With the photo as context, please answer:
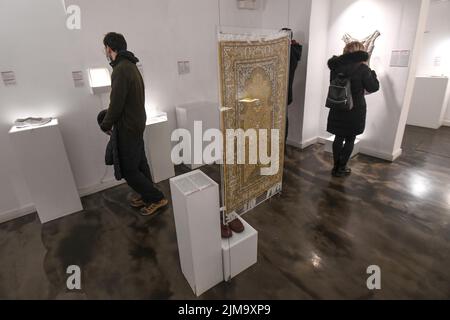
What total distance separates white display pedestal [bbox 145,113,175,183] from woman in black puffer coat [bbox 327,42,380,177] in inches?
77.1

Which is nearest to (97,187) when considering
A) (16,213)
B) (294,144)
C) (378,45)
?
(16,213)

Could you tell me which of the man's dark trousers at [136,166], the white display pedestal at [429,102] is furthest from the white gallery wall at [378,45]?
the man's dark trousers at [136,166]

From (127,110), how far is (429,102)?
510 centimetres

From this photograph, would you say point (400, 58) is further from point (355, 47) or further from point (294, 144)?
point (294, 144)

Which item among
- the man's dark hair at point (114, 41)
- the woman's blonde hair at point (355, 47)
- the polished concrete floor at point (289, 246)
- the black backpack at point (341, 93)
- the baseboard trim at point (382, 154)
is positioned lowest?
the polished concrete floor at point (289, 246)

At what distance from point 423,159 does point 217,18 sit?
3.39 m

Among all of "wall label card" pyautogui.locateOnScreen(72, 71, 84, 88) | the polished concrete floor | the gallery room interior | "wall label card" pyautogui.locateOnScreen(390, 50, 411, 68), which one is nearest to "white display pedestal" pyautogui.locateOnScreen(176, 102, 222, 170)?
the gallery room interior

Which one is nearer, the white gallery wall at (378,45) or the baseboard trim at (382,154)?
the white gallery wall at (378,45)

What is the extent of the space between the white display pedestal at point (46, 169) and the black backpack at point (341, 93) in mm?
2776

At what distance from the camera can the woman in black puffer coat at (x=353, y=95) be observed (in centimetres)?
263

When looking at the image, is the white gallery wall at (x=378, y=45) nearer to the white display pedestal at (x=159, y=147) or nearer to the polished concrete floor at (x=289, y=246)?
the polished concrete floor at (x=289, y=246)

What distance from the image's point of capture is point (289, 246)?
2.12m

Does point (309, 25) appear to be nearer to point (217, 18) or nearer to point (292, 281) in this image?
point (217, 18)

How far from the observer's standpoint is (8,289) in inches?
72.6
